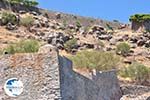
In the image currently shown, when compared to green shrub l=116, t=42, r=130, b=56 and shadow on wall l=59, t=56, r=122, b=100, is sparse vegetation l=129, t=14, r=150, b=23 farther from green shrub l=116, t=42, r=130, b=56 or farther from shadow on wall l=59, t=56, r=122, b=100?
shadow on wall l=59, t=56, r=122, b=100

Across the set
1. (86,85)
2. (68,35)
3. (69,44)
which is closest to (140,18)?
(68,35)

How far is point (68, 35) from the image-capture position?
6856 centimetres

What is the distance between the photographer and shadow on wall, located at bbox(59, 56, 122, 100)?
69.0ft

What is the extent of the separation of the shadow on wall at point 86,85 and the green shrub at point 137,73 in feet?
50.6

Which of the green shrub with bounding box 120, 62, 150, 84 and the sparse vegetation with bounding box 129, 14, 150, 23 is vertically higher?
the sparse vegetation with bounding box 129, 14, 150, 23

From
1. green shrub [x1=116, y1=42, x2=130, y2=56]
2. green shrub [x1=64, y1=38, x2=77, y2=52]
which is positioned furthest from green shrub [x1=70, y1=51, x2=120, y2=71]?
green shrub [x1=116, y1=42, x2=130, y2=56]

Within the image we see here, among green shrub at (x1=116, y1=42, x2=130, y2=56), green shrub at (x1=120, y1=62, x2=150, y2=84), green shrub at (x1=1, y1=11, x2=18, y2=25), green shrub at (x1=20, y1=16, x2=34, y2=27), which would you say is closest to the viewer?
green shrub at (x1=120, y1=62, x2=150, y2=84)

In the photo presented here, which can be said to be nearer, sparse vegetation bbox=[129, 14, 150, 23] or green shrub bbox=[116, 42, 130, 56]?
green shrub bbox=[116, 42, 130, 56]

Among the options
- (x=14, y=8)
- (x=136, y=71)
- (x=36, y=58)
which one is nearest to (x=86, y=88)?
(x=36, y=58)

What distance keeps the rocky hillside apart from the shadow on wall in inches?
1027

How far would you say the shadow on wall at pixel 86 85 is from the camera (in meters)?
21.0

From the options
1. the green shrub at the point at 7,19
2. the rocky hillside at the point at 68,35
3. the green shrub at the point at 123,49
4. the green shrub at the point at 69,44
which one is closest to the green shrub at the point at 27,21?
the rocky hillside at the point at 68,35

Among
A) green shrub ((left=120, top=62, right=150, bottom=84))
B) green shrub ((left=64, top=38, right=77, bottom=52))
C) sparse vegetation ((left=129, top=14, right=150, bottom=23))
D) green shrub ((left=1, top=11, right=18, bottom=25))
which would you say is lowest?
green shrub ((left=120, top=62, right=150, bottom=84))

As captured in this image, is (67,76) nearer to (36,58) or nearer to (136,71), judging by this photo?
(36,58)
